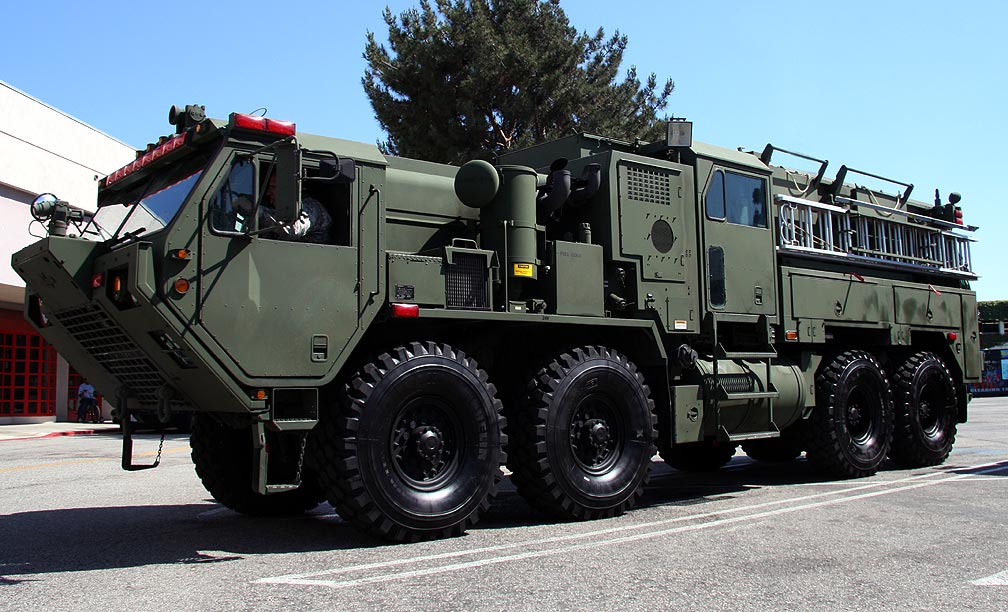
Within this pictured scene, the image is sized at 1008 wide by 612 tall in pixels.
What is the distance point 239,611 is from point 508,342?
3.84 m

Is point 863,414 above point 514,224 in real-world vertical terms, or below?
below

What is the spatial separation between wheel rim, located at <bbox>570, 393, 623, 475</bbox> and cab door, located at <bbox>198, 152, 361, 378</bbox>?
2.33 metres

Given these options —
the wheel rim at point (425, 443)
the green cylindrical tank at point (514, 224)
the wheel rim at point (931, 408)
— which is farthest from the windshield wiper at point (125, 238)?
the wheel rim at point (931, 408)

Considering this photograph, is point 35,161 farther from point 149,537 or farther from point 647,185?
point 647,185

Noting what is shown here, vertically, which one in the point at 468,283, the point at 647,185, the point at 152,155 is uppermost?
the point at 647,185

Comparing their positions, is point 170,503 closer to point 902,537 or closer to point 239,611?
point 239,611

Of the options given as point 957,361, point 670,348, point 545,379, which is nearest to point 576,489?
point 545,379

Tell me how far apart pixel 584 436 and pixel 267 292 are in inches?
125

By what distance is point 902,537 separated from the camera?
6.63 metres

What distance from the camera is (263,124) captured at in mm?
6379

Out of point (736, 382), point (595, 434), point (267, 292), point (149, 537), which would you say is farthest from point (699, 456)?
point (267, 292)

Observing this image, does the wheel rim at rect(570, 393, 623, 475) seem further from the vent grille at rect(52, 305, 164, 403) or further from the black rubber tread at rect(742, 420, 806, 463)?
the black rubber tread at rect(742, 420, 806, 463)

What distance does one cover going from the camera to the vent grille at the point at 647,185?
8.57 m

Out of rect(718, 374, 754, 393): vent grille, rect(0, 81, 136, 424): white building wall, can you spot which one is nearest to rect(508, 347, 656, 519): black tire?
rect(718, 374, 754, 393): vent grille
